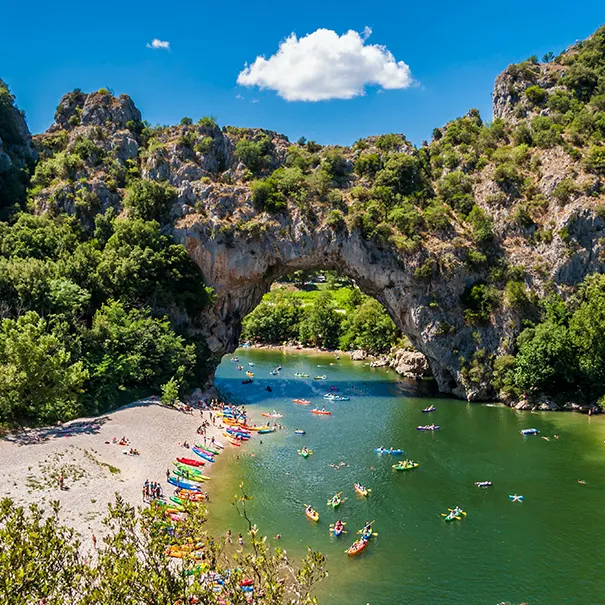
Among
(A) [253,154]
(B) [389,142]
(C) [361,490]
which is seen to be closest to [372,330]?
(B) [389,142]

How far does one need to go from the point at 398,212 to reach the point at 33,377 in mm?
47148

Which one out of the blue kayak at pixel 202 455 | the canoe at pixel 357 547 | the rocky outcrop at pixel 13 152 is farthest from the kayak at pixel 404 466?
the rocky outcrop at pixel 13 152

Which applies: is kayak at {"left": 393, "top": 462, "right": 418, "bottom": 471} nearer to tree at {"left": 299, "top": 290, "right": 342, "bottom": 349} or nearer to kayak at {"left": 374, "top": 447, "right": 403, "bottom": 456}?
kayak at {"left": 374, "top": 447, "right": 403, "bottom": 456}

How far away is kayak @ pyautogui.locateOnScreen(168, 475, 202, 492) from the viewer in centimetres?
3657

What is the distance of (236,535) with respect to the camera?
29.8 metres

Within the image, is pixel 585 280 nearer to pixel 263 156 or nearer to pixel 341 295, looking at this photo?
pixel 263 156

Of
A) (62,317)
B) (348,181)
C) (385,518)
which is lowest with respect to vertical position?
(385,518)

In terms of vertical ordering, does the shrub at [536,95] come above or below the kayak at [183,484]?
above

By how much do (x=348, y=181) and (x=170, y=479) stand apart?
49979 millimetres

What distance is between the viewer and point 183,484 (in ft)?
121

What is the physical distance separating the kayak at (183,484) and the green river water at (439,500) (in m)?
1.46

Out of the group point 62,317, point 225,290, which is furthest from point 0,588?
point 225,290

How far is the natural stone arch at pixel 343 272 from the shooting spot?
64.9 meters

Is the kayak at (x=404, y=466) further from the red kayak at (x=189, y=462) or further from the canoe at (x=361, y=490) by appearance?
the red kayak at (x=189, y=462)
